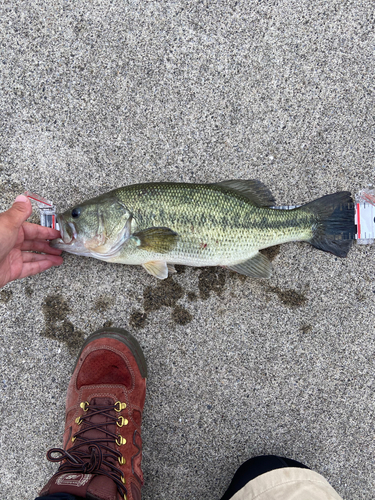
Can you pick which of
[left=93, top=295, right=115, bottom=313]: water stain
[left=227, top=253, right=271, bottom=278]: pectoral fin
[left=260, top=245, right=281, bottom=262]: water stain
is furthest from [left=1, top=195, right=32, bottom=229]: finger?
[left=260, top=245, right=281, bottom=262]: water stain

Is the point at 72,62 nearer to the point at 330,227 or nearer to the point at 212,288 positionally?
the point at 212,288

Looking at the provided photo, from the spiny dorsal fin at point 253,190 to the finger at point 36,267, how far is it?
1.42 m

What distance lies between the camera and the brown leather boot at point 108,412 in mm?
2084

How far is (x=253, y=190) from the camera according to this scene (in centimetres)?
234

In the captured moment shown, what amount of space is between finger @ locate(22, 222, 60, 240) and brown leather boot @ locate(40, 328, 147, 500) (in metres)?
0.82

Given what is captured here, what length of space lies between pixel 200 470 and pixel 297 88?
3136 mm

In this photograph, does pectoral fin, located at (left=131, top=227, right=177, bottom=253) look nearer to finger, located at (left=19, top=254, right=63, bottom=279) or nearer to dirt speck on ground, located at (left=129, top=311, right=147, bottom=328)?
dirt speck on ground, located at (left=129, top=311, right=147, bottom=328)

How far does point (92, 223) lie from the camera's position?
2.18m

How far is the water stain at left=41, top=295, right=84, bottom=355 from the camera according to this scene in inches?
97.1

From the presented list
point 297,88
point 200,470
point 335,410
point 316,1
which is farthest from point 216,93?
point 200,470

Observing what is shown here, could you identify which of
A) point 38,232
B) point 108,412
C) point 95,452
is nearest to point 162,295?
point 108,412

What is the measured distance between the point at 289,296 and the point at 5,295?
2265mm

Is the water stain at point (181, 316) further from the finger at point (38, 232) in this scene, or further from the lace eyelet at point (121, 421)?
the finger at point (38, 232)

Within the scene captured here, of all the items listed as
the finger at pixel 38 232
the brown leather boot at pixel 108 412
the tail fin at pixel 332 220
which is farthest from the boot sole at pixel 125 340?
the tail fin at pixel 332 220
